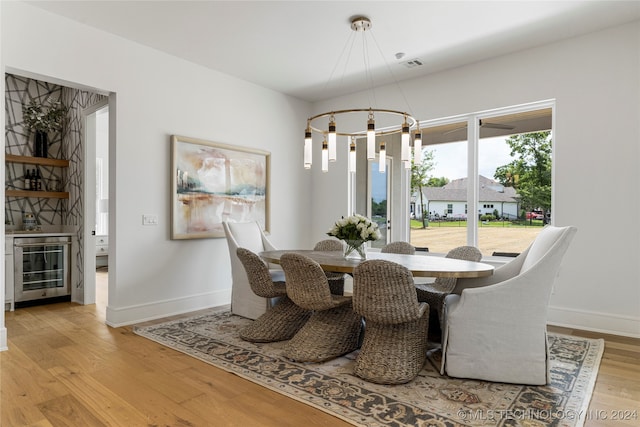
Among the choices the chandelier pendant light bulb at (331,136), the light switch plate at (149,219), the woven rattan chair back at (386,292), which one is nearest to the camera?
the woven rattan chair back at (386,292)

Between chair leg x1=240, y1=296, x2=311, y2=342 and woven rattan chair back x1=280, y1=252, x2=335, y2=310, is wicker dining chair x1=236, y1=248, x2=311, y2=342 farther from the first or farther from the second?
woven rattan chair back x1=280, y1=252, x2=335, y2=310

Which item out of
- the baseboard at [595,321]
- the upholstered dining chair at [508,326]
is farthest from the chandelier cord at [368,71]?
the baseboard at [595,321]

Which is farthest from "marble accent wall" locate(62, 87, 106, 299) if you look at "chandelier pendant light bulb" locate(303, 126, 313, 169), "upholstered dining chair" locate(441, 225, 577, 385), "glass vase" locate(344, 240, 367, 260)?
"upholstered dining chair" locate(441, 225, 577, 385)

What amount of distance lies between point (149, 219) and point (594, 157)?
4389 millimetres

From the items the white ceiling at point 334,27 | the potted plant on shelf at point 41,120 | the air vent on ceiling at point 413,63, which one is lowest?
the potted plant on shelf at point 41,120

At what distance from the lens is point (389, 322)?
252 cm

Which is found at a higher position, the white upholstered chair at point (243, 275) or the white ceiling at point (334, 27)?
the white ceiling at point (334, 27)

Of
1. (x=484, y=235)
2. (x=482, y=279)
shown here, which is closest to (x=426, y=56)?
(x=484, y=235)

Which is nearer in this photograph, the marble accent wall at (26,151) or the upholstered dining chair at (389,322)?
the upholstered dining chair at (389,322)

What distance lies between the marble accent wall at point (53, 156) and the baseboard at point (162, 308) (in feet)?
4.30

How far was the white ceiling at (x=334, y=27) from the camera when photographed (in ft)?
10.7

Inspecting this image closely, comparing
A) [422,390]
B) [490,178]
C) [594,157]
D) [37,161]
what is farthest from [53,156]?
[594,157]

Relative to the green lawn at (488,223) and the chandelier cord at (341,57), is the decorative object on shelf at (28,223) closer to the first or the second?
the chandelier cord at (341,57)

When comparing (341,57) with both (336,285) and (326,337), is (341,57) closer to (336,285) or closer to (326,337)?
(336,285)
